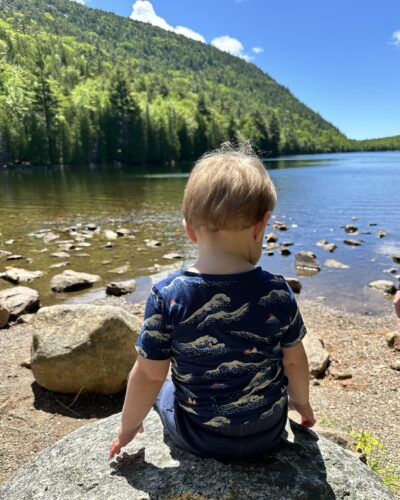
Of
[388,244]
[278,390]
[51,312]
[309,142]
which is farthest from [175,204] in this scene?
[309,142]

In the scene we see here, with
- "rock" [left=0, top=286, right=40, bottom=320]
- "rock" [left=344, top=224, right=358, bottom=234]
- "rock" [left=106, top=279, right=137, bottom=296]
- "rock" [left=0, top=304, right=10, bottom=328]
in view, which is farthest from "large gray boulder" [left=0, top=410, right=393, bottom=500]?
"rock" [left=344, top=224, right=358, bottom=234]

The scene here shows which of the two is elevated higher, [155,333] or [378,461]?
[155,333]

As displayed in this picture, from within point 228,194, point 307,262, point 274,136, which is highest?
point 274,136

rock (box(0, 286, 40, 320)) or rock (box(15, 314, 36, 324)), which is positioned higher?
rock (box(0, 286, 40, 320))

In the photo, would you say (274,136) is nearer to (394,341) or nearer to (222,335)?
(394,341)

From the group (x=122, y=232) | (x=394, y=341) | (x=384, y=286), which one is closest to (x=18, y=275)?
(x=122, y=232)

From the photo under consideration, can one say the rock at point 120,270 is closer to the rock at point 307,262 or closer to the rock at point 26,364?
the rock at point 307,262

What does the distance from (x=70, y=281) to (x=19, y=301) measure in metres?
2.20

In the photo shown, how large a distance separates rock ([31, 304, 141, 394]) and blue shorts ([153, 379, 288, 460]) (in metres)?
3.07

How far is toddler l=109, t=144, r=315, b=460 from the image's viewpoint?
2.22m

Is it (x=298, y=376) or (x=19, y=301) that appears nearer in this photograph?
(x=298, y=376)

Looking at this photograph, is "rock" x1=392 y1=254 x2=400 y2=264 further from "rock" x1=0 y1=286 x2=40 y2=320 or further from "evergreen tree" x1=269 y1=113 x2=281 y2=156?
"evergreen tree" x1=269 y1=113 x2=281 y2=156

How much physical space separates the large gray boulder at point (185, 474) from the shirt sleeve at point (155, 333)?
0.68 m

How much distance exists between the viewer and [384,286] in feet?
38.5
